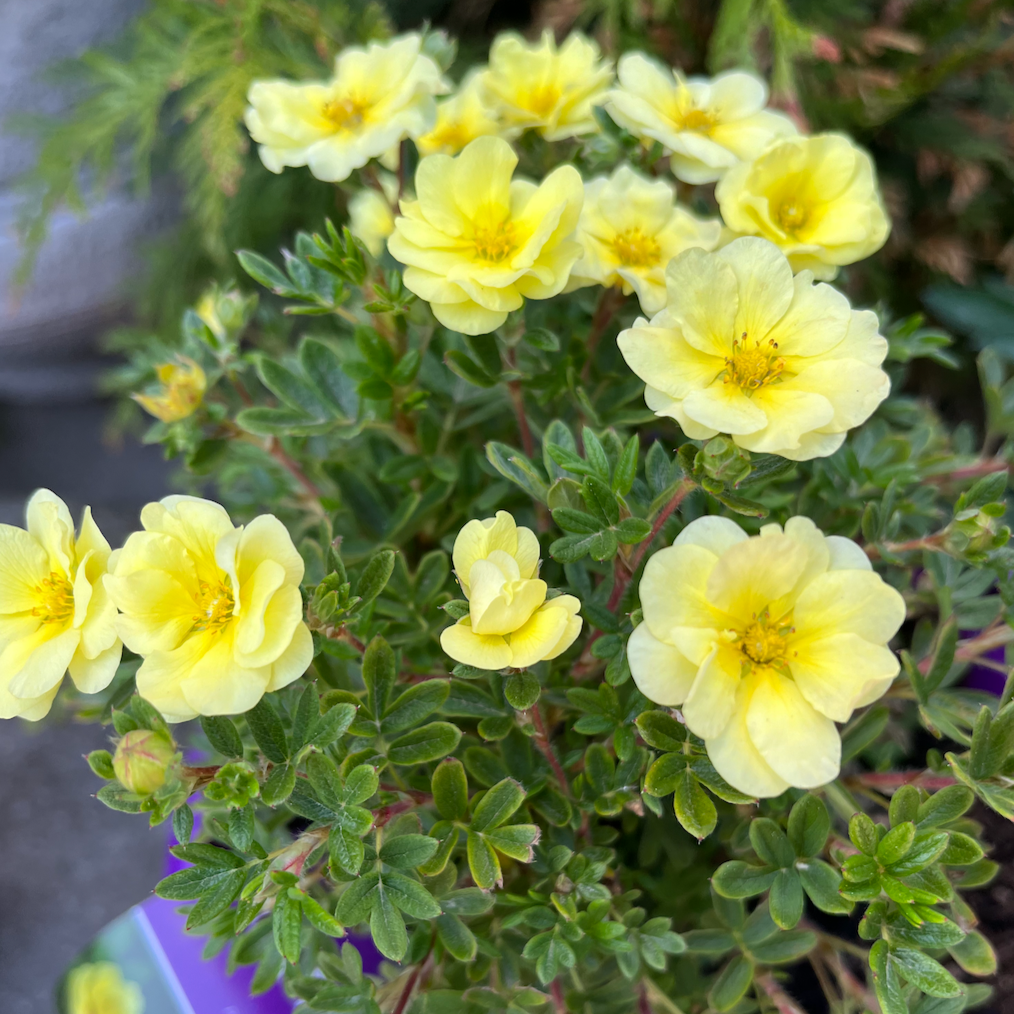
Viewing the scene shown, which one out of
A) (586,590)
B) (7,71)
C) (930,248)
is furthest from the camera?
(7,71)

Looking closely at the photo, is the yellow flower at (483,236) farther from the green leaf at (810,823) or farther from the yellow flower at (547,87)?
the green leaf at (810,823)

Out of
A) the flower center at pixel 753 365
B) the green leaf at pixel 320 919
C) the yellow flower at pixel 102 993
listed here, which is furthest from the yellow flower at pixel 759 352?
the yellow flower at pixel 102 993

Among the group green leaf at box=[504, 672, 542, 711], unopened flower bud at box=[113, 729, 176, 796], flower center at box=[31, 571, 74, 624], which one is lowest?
green leaf at box=[504, 672, 542, 711]

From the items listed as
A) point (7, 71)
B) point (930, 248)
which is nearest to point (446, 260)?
point (930, 248)

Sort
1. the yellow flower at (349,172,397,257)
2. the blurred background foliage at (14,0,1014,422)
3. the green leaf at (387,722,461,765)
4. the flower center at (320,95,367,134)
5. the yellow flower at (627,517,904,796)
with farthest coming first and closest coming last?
the blurred background foliage at (14,0,1014,422)
the yellow flower at (349,172,397,257)
the flower center at (320,95,367,134)
the green leaf at (387,722,461,765)
the yellow flower at (627,517,904,796)

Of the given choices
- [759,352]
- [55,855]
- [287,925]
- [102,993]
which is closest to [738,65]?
[759,352]

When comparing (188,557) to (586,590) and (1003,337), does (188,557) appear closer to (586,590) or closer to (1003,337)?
(586,590)

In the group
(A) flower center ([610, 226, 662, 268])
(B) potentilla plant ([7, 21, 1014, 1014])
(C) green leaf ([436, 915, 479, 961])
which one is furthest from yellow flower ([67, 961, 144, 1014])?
(A) flower center ([610, 226, 662, 268])

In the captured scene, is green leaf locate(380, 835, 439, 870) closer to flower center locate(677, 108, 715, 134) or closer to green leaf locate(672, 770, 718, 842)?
green leaf locate(672, 770, 718, 842)
